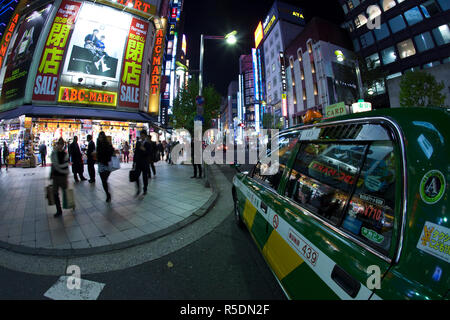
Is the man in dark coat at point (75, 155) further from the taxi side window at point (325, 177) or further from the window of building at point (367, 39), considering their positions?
the window of building at point (367, 39)

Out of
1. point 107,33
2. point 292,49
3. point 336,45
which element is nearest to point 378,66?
point 336,45

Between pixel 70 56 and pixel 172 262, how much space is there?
18.8 meters

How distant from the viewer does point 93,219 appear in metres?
4.34

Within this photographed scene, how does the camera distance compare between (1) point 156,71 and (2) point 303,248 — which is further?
(1) point 156,71

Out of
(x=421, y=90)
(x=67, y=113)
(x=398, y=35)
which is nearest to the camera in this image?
(x=67, y=113)

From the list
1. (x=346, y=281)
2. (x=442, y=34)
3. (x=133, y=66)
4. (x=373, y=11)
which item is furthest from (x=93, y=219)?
(x=373, y=11)

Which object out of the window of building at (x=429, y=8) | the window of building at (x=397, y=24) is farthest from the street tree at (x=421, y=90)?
the window of building at (x=397, y=24)

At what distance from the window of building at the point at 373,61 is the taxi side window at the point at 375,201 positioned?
34.2m

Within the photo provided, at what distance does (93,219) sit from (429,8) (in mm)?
37208

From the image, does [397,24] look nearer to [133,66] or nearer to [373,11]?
[373,11]

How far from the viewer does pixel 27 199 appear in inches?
231

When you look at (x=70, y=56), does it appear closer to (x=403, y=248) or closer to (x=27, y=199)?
(x=27, y=199)

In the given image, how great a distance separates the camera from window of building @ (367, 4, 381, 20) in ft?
90.0

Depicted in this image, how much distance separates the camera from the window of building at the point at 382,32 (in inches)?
1044
